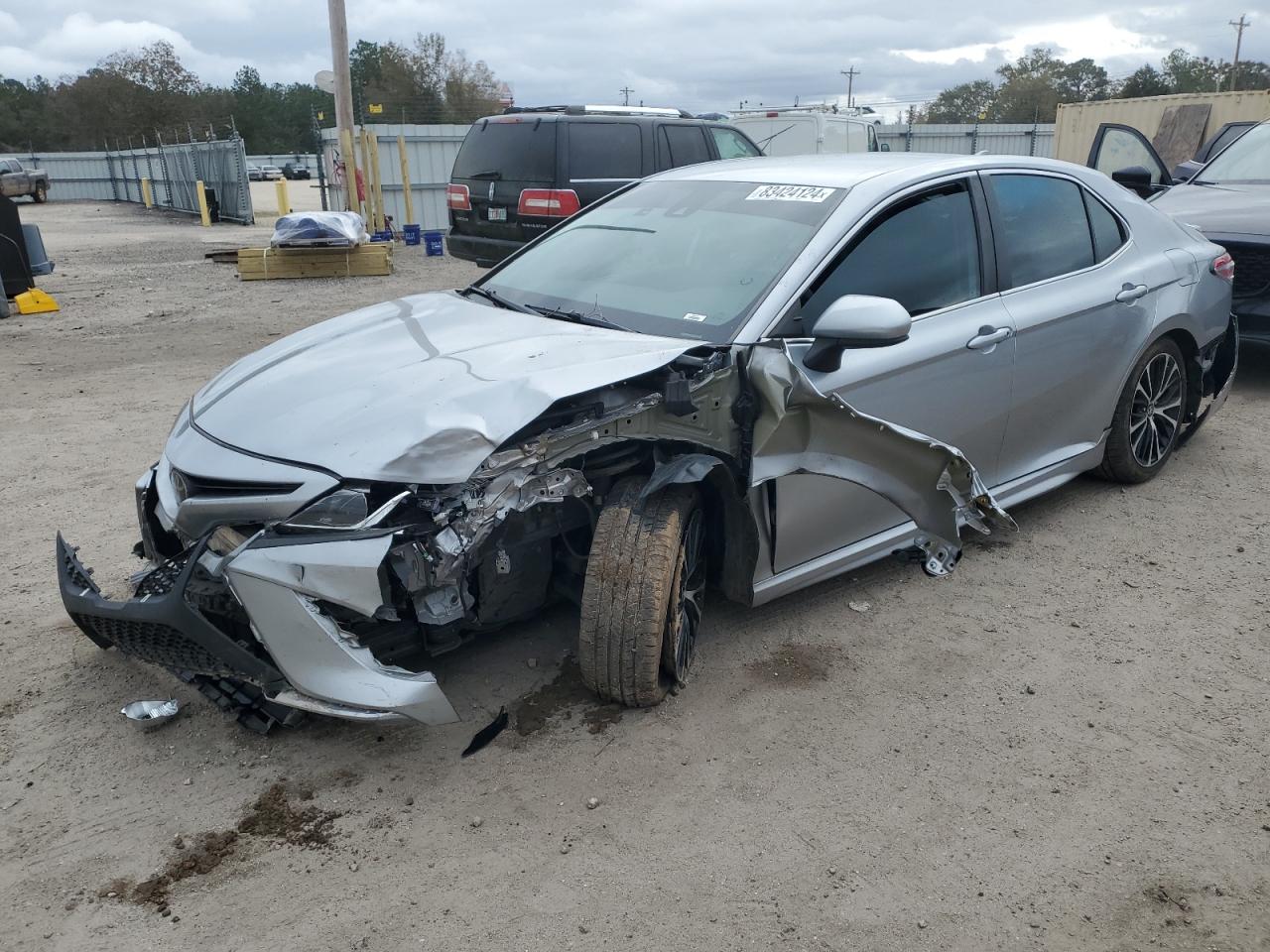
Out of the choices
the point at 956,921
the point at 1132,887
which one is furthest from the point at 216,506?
the point at 1132,887

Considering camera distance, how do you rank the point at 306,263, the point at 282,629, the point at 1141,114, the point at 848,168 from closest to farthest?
the point at 282,629 < the point at 848,168 < the point at 306,263 < the point at 1141,114

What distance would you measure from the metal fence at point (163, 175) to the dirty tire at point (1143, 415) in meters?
22.6

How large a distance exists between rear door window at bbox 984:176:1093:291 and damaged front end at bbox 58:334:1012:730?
121 centimetres

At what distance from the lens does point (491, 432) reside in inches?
105

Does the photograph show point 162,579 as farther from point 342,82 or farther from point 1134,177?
point 342,82

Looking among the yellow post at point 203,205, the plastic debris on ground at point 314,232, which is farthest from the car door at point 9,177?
the plastic debris on ground at point 314,232

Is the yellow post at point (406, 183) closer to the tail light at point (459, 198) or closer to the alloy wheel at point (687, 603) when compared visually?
the tail light at point (459, 198)

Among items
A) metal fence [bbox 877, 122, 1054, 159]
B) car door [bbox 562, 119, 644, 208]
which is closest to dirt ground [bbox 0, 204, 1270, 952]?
car door [bbox 562, 119, 644, 208]

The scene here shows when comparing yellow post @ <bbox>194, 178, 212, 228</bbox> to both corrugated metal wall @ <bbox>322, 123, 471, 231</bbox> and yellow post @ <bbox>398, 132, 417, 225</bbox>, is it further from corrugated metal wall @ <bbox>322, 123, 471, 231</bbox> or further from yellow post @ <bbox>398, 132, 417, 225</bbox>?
yellow post @ <bbox>398, 132, 417, 225</bbox>

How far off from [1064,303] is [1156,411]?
1202 millimetres

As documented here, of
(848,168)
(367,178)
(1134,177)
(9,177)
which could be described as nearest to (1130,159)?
(1134,177)

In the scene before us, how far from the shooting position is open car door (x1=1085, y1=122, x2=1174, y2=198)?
7.01m

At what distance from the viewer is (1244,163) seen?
788 centimetres

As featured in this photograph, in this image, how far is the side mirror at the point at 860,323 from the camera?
3068 mm
